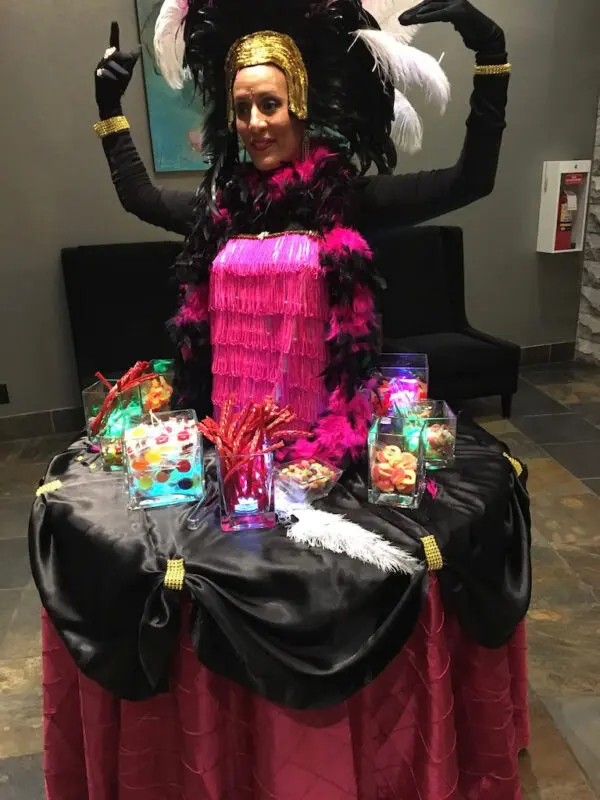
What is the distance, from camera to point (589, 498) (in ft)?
9.13

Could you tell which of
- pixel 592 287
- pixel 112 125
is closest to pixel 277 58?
pixel 112 125

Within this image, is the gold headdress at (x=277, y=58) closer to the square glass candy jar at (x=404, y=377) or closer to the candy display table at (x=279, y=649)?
the square glass candy jar at (x=404, y=377)

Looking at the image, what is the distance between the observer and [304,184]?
4.34ft

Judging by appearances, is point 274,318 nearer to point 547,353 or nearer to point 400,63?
point 400,63

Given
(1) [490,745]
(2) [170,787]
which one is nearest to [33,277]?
(2) [170,787]

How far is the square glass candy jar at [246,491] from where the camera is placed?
3.67 feet

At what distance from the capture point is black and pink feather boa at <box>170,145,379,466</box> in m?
1.29

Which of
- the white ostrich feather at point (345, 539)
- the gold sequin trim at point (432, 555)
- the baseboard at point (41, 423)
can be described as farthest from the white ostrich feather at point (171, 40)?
the baseboard at point (41, 423)

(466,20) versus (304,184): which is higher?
(466,20)

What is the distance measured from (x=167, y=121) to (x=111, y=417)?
2.44 m

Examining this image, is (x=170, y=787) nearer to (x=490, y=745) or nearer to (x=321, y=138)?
(x=490, y=745)

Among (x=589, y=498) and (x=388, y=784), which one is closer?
(x=388, y=784)

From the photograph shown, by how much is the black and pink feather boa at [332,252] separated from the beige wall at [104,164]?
229 cm

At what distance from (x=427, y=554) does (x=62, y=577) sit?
65 centimetres
